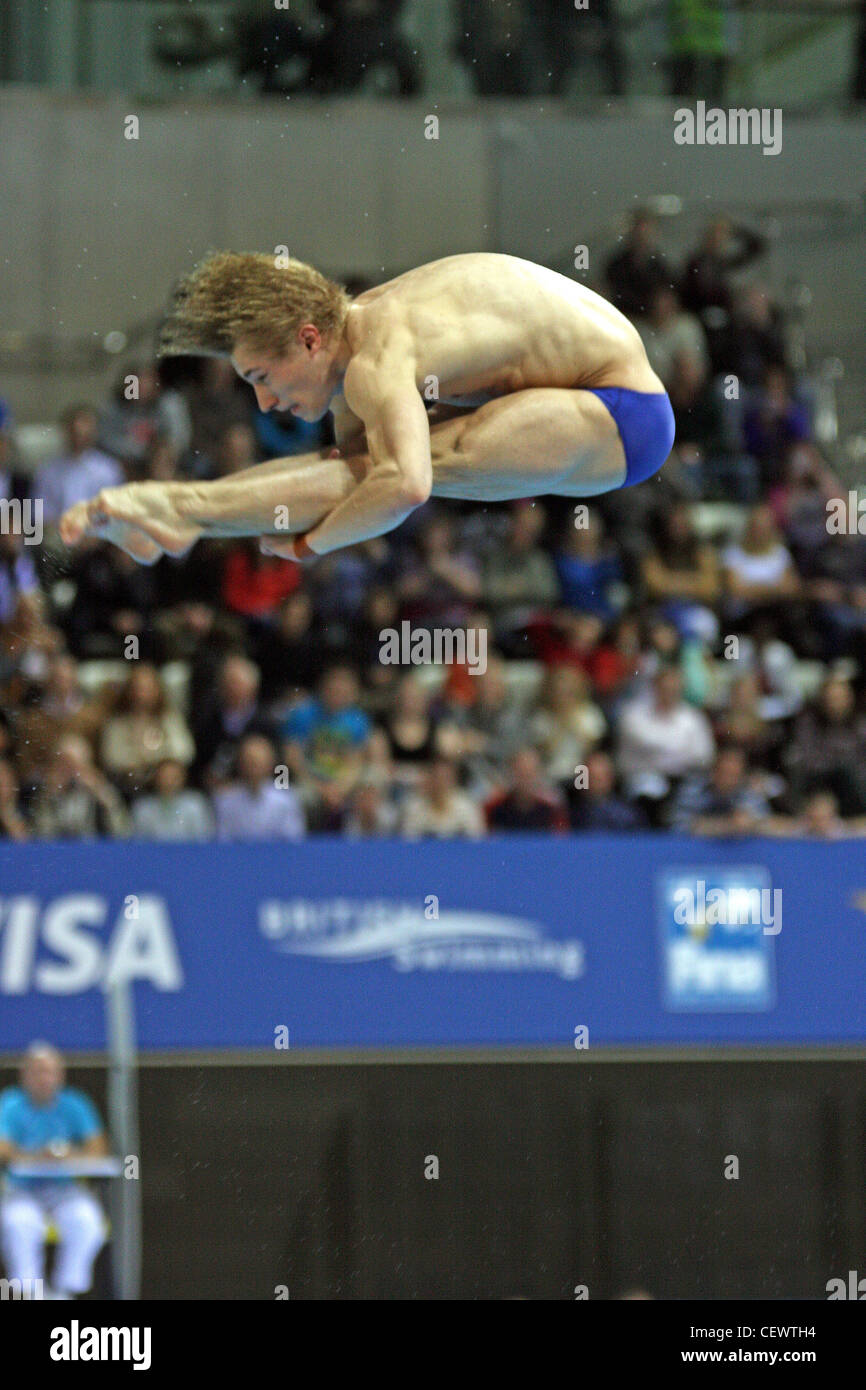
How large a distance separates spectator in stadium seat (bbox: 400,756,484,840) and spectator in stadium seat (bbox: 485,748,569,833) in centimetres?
7

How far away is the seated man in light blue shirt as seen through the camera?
6086 mm

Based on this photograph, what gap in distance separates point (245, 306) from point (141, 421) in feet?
12.2

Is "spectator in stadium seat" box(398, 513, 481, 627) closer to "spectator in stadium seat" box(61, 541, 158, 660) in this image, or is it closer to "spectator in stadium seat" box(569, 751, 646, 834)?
"spectator in stadium seat" box(569, 751, 646, 834)

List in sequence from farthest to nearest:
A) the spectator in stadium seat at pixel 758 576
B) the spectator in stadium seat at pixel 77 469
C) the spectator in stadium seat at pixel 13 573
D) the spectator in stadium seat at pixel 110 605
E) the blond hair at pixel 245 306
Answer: the spectator in stadium seat at pixel 758 576 < the spectator in stadium seat at pixel 77 469 < the spectator in stadium seat at pixel 110 605 < the spectator in stadium seat at pixel 13 573 < the blond hair at pixel 245 306

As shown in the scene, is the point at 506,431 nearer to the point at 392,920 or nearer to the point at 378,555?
the point at 392,920

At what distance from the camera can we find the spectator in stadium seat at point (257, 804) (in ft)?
21.5

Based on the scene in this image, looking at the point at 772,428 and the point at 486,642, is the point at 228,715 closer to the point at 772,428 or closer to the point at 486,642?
the point at 486,642

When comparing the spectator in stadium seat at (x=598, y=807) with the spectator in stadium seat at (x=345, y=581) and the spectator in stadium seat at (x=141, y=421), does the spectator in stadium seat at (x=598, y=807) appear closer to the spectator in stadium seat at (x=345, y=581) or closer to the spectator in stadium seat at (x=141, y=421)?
the spectator in stadium seat at (x=345, y=581)

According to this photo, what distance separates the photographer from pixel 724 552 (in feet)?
24.9

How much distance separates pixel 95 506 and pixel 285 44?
3.78 m

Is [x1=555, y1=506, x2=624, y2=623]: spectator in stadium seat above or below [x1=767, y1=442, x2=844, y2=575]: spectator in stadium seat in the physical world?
below

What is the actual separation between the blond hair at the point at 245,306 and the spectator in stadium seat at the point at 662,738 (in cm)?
353

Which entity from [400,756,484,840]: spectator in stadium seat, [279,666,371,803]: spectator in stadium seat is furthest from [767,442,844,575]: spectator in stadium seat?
[279,666,371,803]: spectator in stadium seat

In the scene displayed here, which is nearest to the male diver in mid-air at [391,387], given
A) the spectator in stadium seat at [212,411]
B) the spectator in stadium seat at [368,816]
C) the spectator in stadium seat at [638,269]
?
the spectator in stadium seat at [638,269]
